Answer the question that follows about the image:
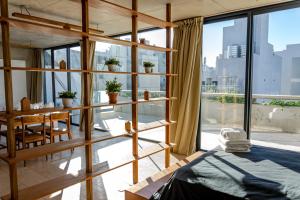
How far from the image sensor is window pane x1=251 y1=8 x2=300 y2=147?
330 cm

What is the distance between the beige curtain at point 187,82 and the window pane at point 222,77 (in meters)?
0.26

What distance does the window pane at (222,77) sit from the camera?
3725 millimetres

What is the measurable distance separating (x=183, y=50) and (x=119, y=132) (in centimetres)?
199

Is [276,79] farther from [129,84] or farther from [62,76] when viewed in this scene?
[62,76]

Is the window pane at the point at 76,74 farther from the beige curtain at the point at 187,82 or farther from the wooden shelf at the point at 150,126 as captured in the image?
the wooden shelf at the point at 150,126

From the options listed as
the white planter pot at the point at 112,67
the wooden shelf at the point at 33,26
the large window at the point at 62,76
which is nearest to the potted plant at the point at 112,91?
the white planter pot at the point at 112,67

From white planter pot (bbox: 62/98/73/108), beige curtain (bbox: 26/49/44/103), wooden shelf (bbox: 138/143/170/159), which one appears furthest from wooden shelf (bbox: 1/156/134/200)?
beige curtain (bbox: 26/49/44/103)

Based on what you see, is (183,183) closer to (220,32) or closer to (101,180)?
(101,180)

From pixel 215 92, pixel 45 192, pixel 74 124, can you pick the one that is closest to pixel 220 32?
pixel 215 92

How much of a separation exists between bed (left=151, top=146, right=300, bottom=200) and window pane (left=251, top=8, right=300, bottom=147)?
132cm

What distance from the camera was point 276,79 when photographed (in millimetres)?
3438

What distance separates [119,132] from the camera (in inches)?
112

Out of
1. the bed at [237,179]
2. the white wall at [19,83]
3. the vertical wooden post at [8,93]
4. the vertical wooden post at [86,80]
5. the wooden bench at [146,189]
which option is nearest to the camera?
the bed at [237,179]

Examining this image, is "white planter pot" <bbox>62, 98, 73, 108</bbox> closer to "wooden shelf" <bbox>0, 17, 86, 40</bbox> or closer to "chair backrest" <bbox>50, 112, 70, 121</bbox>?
"wooden shelf" <bbox>0, 17, 86, 40</bbox>
